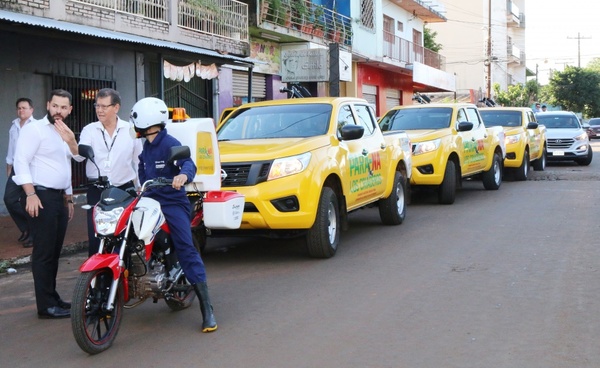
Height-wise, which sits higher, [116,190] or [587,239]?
[116,190]

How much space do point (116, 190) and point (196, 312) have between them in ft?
5.01

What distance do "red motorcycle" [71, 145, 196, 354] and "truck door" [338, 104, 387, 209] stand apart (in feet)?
13.3

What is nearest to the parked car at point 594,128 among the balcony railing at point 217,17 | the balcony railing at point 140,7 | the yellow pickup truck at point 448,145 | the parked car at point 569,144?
the parked car at point 569,144

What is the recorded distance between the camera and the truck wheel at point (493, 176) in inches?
648

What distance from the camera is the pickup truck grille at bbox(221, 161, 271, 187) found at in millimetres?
8539

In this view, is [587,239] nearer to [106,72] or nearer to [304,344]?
[304,344]

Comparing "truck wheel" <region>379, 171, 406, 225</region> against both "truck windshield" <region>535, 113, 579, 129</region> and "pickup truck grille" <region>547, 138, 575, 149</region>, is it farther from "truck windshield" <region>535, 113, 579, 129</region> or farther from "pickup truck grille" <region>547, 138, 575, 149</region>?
"truck windshield" <region>535, 113, 579, 129</region>

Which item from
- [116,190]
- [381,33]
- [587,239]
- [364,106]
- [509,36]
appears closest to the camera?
[116,190]

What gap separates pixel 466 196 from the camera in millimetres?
15602

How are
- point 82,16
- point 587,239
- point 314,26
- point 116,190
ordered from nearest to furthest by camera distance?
point 116,190 → point 587,239 → point 82,16 → point 314,26

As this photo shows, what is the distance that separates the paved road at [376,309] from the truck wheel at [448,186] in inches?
117

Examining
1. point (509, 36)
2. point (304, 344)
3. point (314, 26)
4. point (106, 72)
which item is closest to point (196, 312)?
Result: point (304, 344)

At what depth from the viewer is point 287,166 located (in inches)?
337

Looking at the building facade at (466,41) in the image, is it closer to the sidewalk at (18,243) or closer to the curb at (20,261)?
the sidewalk at (18,243)
